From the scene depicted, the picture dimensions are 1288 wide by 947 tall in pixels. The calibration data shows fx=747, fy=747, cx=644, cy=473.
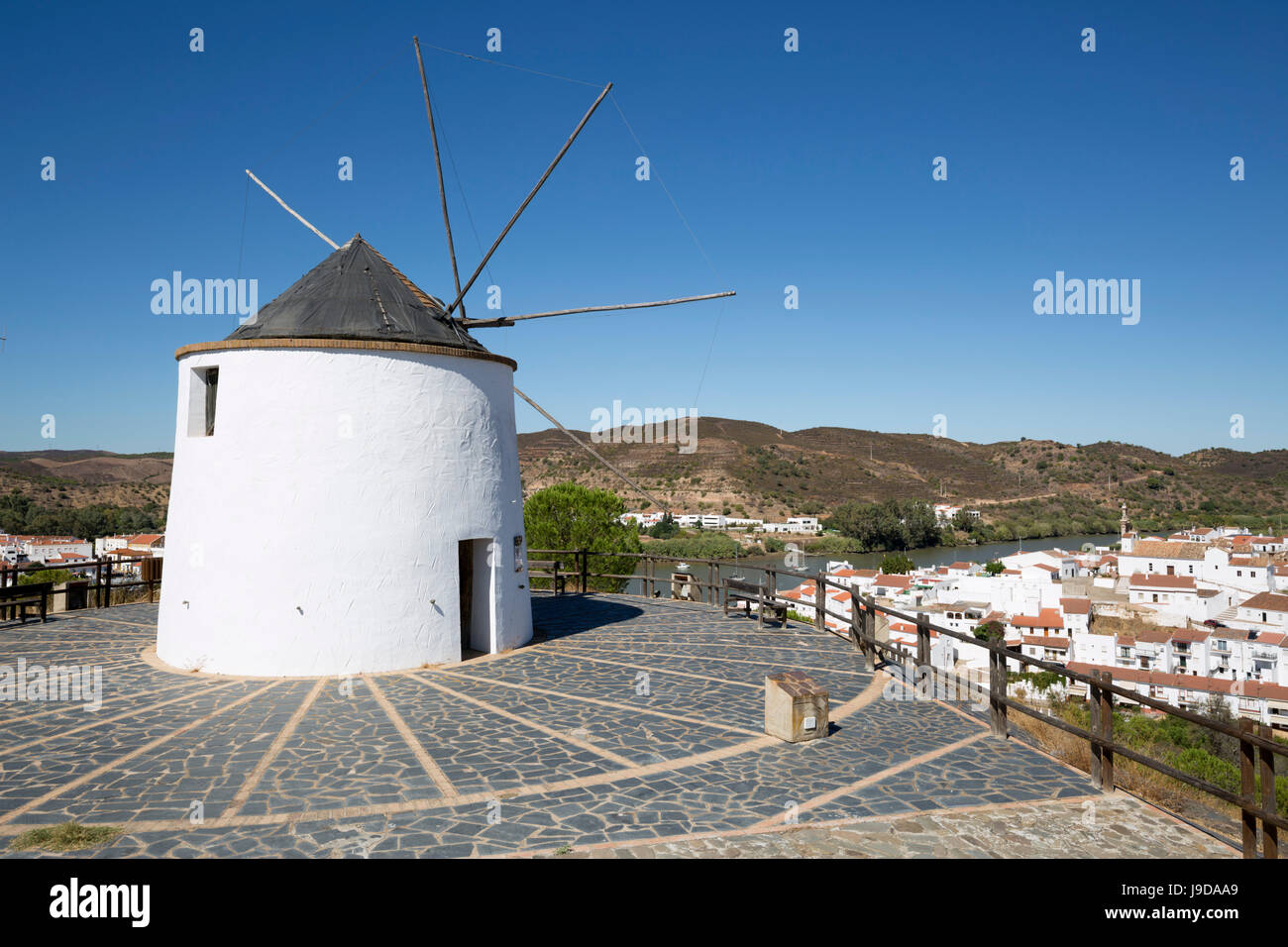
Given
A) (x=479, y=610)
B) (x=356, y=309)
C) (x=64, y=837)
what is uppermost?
(x=356, y=309)

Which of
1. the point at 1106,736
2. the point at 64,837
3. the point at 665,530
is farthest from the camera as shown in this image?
the point at 665,530

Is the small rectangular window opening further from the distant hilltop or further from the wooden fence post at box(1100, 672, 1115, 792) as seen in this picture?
the distant hilltop

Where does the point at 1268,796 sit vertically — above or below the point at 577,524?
below

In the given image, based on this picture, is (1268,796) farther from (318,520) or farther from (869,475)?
(869,475)

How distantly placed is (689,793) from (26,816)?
4828mm

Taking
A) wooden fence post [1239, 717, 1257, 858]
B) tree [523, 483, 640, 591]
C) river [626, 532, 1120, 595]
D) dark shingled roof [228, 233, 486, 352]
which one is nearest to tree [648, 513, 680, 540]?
river [626, 532, 1120, 595]

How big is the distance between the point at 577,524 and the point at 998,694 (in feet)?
70.8

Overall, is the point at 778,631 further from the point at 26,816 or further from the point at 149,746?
the point at 26,816

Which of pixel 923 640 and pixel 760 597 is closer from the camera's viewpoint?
pixel 923 640

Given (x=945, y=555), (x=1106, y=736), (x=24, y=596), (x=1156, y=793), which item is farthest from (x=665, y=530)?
(x=1106, y=736)

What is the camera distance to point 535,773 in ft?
21.0

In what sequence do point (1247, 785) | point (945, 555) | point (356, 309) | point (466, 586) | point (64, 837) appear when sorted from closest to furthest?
point (1247, 785)
point (64, 837)
point (356, 309)
point (466, 586)
point (945, 555)

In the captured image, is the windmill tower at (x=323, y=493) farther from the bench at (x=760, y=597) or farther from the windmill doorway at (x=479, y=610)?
the bench at (x=760, y=597)
